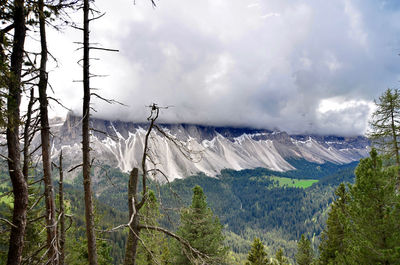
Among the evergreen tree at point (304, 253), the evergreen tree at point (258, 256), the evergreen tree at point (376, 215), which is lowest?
the evergreen tree at point (304, 253)

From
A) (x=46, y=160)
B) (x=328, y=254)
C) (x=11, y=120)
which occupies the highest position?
(x=11, y=120)

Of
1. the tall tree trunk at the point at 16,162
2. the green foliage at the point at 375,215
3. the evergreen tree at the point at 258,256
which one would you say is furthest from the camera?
the evergreen tree at the point at 258,256

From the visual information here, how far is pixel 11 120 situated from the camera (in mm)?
4242

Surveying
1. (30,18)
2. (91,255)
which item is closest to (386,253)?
(91,255)

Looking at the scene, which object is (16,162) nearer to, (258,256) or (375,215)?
(375,215)

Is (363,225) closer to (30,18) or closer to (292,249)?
(30,18)

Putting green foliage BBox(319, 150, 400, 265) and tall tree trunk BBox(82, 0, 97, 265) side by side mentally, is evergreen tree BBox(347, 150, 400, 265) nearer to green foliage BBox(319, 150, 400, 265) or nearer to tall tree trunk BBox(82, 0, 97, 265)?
green foliage BBox(319, 150, 400, 265)

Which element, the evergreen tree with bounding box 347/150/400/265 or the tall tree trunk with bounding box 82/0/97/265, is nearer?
the tall tree trunk with bounding box 82/0/97/265

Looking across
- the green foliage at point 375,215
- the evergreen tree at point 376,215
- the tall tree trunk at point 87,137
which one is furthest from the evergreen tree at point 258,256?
the tall tree trunk at point 87,137

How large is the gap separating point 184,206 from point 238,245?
201m

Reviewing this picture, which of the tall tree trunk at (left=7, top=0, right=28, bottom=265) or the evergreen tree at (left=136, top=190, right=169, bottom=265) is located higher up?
the tall tree trunk at (left=7, top=0, right=28, bottom=265)

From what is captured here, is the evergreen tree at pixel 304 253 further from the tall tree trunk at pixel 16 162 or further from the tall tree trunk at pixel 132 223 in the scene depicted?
the tall tree trunk at pixel 16 162

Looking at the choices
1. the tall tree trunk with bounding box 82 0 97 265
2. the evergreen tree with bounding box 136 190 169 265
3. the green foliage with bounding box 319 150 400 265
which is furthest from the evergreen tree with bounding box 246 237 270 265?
the tall tree trunk with bounding box 82 0 97 265

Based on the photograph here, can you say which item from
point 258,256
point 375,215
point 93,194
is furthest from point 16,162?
point 258,256
